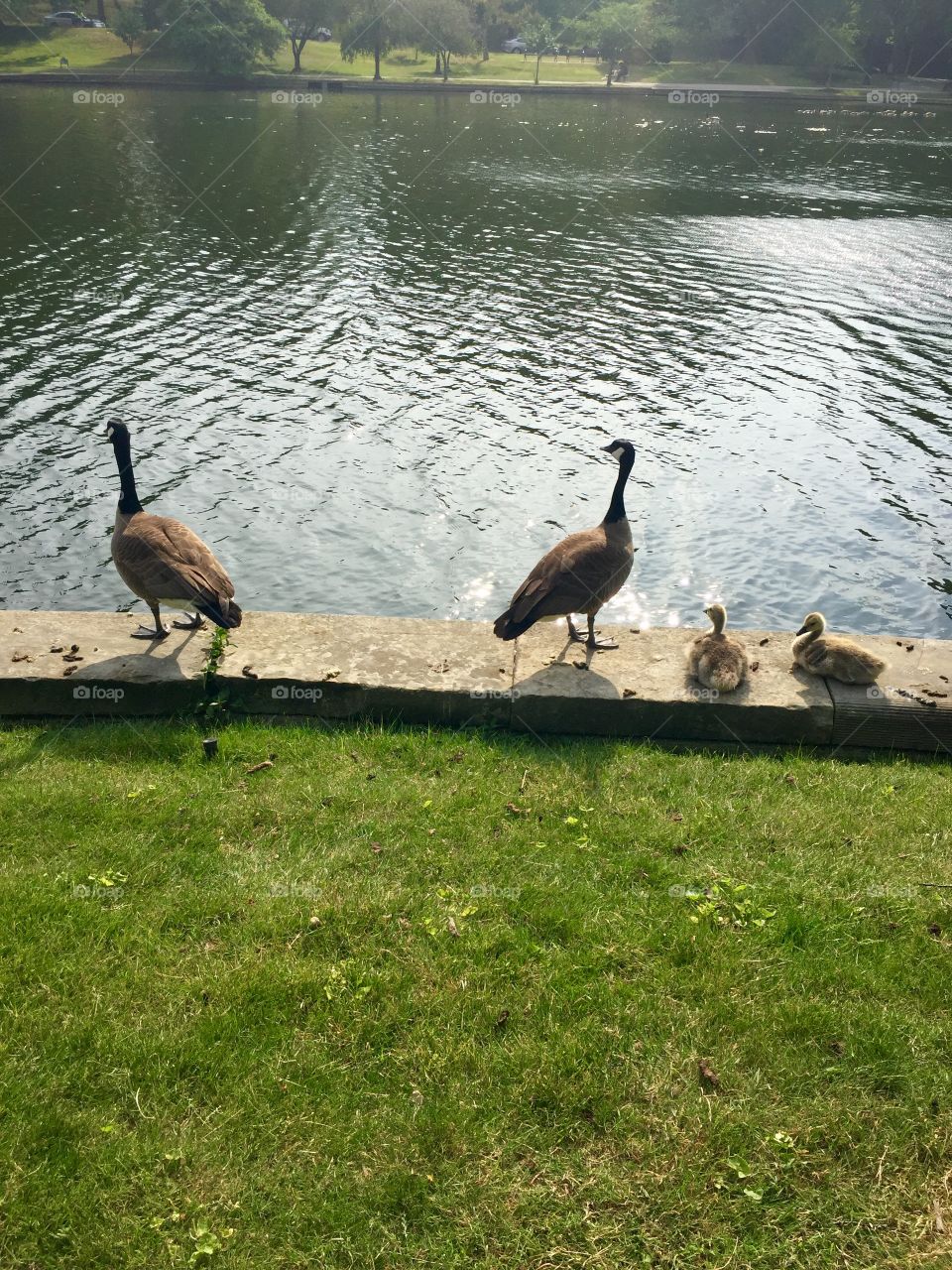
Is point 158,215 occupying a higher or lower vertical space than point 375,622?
higher

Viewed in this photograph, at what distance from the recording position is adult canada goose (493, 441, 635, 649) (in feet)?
31.6

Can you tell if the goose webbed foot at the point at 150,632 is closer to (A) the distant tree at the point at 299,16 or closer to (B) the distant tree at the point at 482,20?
(A) the distant tree at the point at 299,16

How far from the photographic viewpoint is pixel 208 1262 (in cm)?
457

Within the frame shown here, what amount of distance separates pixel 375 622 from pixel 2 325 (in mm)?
24283

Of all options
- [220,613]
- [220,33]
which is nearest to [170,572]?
[220,613]

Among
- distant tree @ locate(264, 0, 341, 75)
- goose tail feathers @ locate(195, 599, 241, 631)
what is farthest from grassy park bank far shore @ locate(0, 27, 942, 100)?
goose tail feathers @ locate(195, 599, 241, 631)

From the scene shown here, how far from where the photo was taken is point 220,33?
92.2 m

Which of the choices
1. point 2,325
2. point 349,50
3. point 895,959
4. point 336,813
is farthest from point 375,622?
point 349,50

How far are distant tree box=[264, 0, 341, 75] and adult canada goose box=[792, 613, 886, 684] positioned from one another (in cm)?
Answer: 11343

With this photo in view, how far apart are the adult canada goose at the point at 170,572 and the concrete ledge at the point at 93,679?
0.48 meters

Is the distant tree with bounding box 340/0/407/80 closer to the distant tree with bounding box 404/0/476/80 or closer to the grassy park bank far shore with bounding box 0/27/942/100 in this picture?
the distant tree with bounding box 404/0/476/80

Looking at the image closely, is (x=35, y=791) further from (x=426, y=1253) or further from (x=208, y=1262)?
(x=426, y=1253)

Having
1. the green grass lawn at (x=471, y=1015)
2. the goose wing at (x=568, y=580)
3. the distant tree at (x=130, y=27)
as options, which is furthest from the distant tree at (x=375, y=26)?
the green grass lawn at (x=471, y=1015)

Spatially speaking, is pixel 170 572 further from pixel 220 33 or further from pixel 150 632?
pixel 220 33
